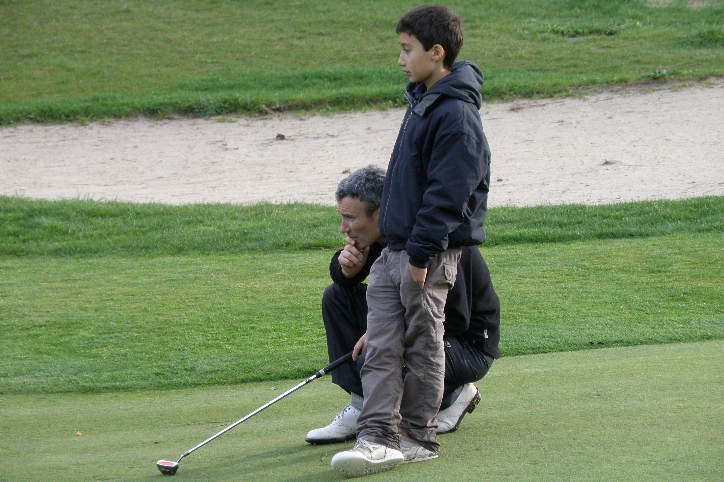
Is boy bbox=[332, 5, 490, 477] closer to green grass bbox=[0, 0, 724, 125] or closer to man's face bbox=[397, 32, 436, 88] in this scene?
man's face bbox=[397, 32, 436, 88]

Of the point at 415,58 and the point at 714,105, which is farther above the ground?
the point at 415,58

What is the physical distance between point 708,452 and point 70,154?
13133 millimetres

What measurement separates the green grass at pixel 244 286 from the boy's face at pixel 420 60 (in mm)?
2459

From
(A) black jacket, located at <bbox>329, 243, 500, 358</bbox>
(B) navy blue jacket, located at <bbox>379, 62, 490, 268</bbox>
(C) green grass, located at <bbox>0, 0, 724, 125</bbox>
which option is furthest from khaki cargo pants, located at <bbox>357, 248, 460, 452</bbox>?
(C) green grass, located at <bbox>0, 0, 724, 125</bbox>

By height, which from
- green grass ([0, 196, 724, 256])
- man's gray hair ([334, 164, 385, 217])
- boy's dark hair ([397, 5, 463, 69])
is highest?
boy's dark hair ([397, 5, 463, 69])

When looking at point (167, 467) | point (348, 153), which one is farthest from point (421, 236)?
point (348, 153)

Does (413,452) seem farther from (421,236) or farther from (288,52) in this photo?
(288,52)

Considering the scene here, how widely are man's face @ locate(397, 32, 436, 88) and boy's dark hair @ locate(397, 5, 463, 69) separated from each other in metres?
0.02

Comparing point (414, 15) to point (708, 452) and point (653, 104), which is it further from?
point (653, 104)

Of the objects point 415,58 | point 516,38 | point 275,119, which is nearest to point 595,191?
point 275,119

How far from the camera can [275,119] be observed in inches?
612

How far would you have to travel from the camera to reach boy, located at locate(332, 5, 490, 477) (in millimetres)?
Answer: 3236

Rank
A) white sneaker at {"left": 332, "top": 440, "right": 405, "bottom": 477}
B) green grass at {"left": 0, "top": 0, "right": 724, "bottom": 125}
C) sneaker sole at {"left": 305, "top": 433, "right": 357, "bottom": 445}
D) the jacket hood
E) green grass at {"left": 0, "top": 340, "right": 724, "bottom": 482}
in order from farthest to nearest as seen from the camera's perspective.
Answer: green grass at {"left": 0, "top": 0, "right": 724, "bottom": 125} < sneaker sole at {"left": 305, "top": 433, "right": 357, "bottom": 445} < the jacket hood < white sneaker at {"left": 332, "top": 440, "right": 405, "bottom": 477} < green grass at {"left": 0, "top": 340, "right": 724, "bottom": 482}

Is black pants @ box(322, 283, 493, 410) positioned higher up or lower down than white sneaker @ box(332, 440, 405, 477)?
higher up
